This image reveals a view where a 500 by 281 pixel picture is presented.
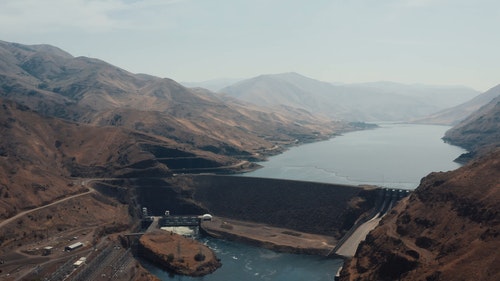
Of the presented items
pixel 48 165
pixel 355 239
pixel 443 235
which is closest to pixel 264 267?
pixel 355 239

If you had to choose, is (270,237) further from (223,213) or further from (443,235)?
(443,235)

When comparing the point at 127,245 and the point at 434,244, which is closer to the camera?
the point at 434,244

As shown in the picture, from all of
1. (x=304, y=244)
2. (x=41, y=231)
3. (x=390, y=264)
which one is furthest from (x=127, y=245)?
(x=390, y=264)

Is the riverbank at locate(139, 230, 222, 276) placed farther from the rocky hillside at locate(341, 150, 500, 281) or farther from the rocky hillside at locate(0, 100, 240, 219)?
the rocky hillside at locate(0, 100, 240, 219)

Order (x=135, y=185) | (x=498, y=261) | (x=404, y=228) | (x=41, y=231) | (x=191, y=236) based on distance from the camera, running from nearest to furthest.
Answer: (x=498, y=261) < (x=404, y=228) < (x=41, y=231) < (x=191, y=236) < (x=135, y=185)

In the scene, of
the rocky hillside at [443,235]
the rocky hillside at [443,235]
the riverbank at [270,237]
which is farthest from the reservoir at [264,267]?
the rocky hillside at [443,235]

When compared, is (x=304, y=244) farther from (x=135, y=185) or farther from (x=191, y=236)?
(x=135, y=185)

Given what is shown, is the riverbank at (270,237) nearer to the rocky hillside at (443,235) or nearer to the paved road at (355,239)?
the paved road at (355,239)

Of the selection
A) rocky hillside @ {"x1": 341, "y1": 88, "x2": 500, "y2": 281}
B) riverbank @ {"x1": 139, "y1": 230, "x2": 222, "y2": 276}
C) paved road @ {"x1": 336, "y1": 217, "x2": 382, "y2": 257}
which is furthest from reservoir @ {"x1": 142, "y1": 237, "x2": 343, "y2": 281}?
rocky hillside @ {"x1": 341, "y1": 88, "x2": 500, "y2": 281}
